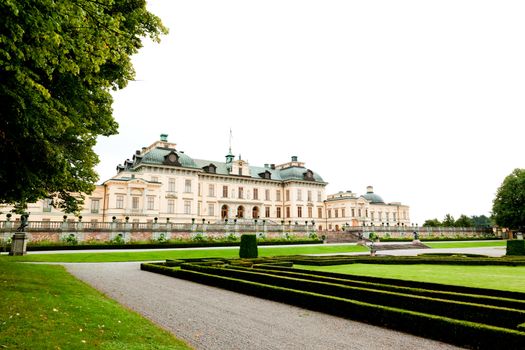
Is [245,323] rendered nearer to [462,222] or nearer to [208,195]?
[208,195]

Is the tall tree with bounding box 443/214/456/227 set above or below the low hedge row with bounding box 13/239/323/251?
above

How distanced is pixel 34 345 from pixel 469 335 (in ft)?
22.2

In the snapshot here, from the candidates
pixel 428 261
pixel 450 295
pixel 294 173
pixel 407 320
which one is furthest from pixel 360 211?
pixel 407 320

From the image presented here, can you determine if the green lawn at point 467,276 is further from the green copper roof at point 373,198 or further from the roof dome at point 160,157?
the green copper roof at point 373,198

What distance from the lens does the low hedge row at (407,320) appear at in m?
5.91

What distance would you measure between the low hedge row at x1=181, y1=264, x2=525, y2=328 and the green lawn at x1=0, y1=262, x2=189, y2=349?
4912 mm

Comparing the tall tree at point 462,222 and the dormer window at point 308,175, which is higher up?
the dormer window at point 308,175

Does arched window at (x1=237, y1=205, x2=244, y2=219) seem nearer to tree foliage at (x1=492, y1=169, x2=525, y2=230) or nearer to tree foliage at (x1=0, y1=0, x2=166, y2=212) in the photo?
tree foliage at (x1=492, y1=169, x2=525, y2=230)

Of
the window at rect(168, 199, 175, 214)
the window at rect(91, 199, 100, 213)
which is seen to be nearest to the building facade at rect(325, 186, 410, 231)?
the window at rect(168, 199, 175, 214)

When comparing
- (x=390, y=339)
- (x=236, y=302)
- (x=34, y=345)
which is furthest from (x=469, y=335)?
(x=34, y=345)

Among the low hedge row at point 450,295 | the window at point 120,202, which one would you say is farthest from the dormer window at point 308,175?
the low hedge row at point 450,295

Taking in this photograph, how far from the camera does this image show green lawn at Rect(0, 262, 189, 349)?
5.33m

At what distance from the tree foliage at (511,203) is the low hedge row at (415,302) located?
52.3 meters

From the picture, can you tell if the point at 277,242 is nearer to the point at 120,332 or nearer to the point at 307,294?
the point at 307,294
